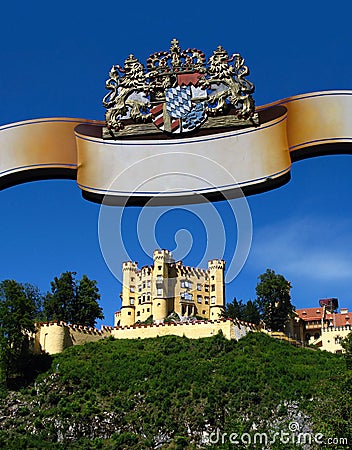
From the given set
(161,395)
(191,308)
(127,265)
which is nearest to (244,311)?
(191,308)

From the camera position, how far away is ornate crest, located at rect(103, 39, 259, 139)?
6016 mm

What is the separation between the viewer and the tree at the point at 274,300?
115 feet

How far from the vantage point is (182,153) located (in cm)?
596

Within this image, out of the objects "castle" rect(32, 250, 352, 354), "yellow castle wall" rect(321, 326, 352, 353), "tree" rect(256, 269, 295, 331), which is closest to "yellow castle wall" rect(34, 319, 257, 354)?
"castle" rect(32, 250, 352, 354)

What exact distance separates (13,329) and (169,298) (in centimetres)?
1380

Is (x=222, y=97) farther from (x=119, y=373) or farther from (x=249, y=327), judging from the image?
(x=249, y=327)

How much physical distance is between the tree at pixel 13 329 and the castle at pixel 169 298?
10117mm

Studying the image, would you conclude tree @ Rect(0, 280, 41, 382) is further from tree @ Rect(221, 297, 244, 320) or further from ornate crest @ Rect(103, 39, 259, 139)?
ornate crest @ Rect(103, 39, 259, 139)

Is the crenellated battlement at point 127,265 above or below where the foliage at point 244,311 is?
below

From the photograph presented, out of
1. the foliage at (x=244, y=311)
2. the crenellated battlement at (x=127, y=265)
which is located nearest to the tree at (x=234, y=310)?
the foliage at (x=244, y=311)

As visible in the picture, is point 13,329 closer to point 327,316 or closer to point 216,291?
point 216,291

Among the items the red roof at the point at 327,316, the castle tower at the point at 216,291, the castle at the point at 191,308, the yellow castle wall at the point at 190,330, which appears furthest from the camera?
the castle tower at the point at 216,291

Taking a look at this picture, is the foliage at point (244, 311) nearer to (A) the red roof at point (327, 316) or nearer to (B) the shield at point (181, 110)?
(A) the red roof at point (327, 316)

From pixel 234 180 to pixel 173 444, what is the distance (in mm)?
16611
